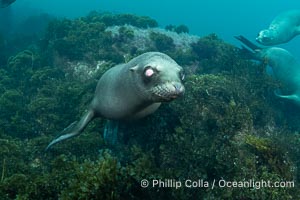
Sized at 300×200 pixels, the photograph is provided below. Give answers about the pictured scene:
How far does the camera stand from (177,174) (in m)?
4.71

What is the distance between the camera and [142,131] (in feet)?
19.9

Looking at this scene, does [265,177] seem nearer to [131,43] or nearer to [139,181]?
[139,181]

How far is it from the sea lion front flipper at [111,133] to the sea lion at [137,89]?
387 millimetres

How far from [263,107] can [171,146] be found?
3.47 metres

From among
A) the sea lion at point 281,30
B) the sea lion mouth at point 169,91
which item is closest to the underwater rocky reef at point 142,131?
the sea lion mouth at point 169,91

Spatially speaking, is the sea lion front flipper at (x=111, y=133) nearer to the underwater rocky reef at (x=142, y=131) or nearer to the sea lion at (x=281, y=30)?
the underwater rocky reef at (x=142, y=131)

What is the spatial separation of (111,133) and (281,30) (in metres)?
9.98

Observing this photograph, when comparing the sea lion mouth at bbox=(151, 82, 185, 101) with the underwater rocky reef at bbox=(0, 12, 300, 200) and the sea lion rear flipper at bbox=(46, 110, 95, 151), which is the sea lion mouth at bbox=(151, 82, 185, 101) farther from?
the sea lion rear flipper at bbox=(46, 110, 95, 151)

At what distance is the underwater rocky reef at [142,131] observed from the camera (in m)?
4.09

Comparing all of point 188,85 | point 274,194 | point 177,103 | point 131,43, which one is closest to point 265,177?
point 274,194

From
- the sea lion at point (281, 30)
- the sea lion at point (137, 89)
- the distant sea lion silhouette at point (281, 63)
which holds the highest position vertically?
the sea lion at point (281, 30)

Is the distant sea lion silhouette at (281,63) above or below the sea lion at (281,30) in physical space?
below

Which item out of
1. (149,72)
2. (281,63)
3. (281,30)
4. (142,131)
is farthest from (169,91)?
(281,30)

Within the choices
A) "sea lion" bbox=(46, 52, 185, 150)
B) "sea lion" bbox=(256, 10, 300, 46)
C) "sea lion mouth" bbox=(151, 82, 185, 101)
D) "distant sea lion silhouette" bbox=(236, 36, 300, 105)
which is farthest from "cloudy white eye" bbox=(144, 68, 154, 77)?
"sea lion" bbox=(256, 10, 300, 46)
